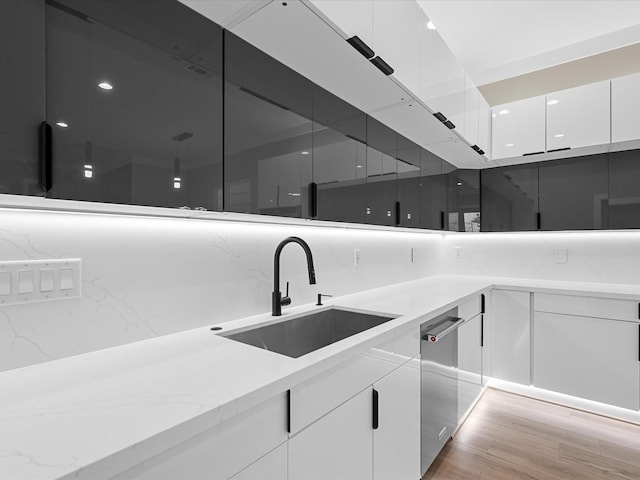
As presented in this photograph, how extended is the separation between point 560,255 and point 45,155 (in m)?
3.79

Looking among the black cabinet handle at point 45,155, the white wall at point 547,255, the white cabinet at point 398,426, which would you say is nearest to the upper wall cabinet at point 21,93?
the black cabinet handle at point 45,155

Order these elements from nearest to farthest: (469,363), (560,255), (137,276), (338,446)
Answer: (338,446), (137,276), (469,363), (560,255)

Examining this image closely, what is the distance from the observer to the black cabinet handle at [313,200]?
58.6 inches

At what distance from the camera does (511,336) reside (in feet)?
9.12

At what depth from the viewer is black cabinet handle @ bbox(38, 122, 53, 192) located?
2.36 feet

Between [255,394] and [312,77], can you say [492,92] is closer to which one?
[312,77]

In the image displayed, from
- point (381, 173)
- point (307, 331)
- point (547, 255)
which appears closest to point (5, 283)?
point (307, 331)

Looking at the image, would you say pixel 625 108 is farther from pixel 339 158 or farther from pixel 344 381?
pixel 344 381

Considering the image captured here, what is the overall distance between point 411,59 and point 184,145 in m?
1.33

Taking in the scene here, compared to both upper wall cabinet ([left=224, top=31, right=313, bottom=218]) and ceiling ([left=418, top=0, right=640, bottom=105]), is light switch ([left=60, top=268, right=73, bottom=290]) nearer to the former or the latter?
upper wall cabinet ([left=224, top=31, right=313, bottom=218])

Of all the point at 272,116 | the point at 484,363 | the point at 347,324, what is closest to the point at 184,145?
the point at 272,116

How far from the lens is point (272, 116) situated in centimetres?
130

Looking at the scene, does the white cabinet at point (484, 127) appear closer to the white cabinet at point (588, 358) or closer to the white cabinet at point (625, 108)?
the white cabinet at point (625, 108)

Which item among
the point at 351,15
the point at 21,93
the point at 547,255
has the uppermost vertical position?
the point at 351,15
